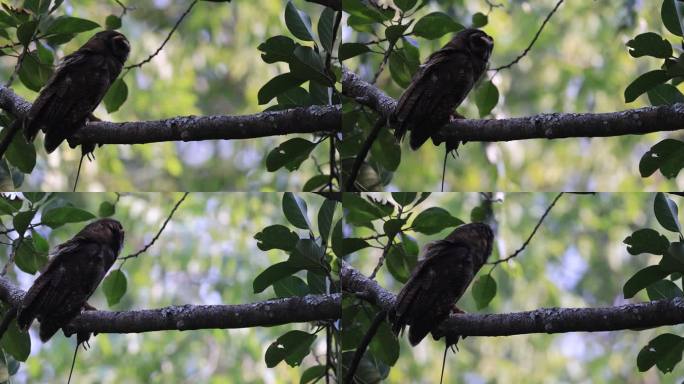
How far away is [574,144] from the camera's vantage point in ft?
5.46

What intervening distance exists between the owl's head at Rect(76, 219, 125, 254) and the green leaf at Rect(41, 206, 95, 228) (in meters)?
0.02

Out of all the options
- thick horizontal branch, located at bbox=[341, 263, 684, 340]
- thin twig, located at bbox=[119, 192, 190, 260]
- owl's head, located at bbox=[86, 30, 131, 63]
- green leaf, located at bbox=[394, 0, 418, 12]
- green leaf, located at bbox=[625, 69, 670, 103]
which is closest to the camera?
thick horizontal branch, located at bbox=[341, 263, 684, 340]

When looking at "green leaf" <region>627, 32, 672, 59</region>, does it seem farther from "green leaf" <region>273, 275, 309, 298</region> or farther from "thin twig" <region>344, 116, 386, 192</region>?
"green leaf" <region>273, 275, 309, 298</region>

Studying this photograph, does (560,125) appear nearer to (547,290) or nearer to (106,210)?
(547,290)

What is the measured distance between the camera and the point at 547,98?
1877mm

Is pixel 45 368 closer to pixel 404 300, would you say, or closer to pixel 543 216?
pixel 404 300

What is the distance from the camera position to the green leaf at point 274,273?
1.68m

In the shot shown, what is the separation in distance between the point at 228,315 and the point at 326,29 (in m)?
0.65

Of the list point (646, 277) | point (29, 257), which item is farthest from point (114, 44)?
point (646, 277)

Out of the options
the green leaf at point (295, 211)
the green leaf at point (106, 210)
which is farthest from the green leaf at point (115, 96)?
the green leaf at point (295, 211)

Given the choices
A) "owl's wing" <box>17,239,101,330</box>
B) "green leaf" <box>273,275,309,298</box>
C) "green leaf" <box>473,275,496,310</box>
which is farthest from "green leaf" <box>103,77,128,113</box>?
"green leaf" <box>473,275,496,310</box>

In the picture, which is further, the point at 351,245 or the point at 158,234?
the point at 158,234

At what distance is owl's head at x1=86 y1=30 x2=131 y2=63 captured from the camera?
1744mm

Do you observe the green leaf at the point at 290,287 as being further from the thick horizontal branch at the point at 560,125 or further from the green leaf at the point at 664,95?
the green leaf at the point at 664,95
